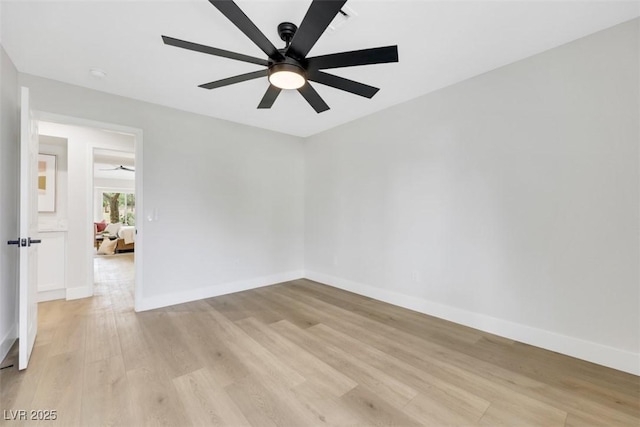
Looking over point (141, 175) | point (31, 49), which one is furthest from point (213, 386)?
point (31, 49)

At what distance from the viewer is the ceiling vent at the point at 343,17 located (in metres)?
1.83

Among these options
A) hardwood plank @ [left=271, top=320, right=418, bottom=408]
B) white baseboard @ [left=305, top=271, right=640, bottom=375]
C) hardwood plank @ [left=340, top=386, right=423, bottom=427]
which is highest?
white baseboard @ [left=305, top=271, right=640, bottom=375]

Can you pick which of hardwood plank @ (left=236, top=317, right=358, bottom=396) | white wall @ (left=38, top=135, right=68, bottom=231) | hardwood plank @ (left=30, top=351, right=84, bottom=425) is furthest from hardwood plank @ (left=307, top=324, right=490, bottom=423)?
white wall @ (left=38, top=135, right=68, bottom=231)

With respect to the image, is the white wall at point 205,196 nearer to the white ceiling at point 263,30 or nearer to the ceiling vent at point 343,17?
the white ceiling at point 263,30

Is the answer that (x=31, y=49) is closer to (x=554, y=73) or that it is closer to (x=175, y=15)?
(x=175, y=15)

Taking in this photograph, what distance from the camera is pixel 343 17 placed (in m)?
1.89

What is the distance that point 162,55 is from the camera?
7.77 ft

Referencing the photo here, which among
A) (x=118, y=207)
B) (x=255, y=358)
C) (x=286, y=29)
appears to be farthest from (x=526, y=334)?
(x=118, y=207)

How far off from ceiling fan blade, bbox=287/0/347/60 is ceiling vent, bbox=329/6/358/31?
0.47 meters

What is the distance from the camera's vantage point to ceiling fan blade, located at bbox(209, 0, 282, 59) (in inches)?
51.0

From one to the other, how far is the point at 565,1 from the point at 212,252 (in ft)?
14.3

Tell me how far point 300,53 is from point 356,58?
363mm

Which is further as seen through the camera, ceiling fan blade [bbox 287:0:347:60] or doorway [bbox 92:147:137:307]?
doorway [bbox 92:147:137:307]

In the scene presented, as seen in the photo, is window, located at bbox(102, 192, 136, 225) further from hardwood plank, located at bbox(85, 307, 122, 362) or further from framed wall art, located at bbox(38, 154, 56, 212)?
hardwood plank, located at bbox(85, 307, 122, 362)
